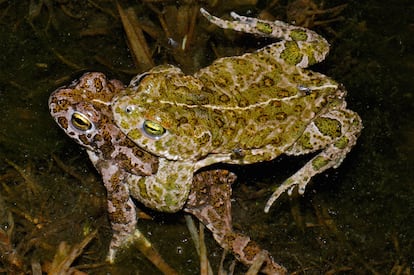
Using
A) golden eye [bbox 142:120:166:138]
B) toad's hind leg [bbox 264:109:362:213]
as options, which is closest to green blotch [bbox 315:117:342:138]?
toad's hind leg [bbox 264:109:362:213]

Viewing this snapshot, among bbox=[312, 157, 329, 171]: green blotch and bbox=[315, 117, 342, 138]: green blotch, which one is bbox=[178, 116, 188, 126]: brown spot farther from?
bbox=[312, 157, 329, 171]: green blotch

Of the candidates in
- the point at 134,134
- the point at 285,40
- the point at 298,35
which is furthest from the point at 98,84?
the point at 298,35

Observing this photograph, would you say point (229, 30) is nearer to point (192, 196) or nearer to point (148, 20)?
point (148, 20)

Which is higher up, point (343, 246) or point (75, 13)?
point (75, 13)

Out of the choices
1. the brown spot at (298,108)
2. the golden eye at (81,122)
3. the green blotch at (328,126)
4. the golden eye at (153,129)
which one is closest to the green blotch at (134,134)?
the golden eye at (153,129)

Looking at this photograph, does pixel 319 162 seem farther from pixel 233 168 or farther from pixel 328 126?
pixel 233 168

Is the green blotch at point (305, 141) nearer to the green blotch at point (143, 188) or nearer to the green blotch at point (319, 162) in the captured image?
the green blotch at point (319, 162)

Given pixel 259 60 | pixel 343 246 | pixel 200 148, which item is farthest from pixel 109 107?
pixel 343 246
